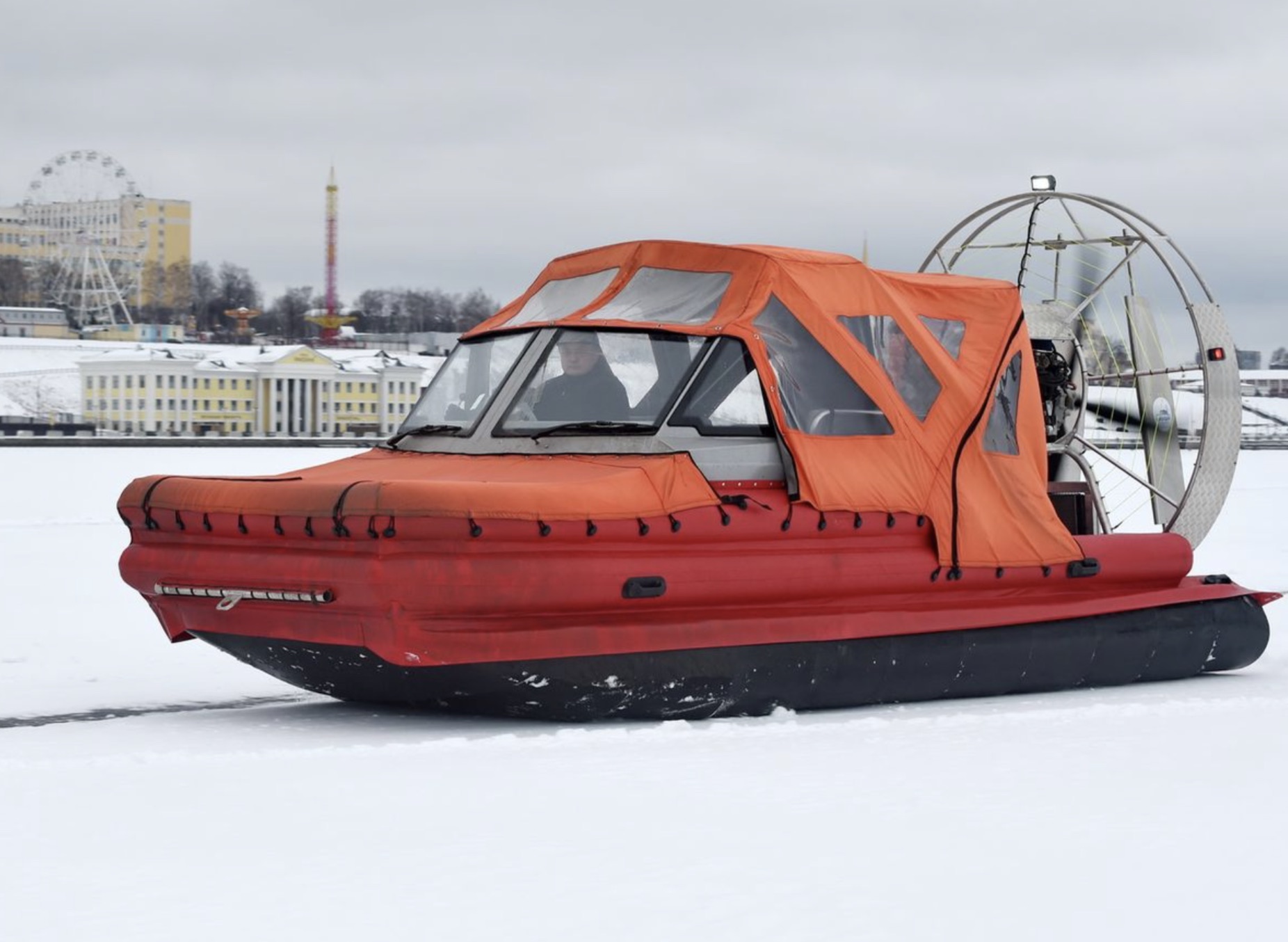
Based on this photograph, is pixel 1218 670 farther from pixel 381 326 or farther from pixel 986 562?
pixel 381 326

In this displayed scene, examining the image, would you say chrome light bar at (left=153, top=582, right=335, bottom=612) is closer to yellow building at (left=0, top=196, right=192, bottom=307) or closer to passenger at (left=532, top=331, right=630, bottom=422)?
passenger at (left=532, top=331, right=630, bottom=422)

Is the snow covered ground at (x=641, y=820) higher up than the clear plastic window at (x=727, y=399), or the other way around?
the clear plastic window at (x=727, y=399)

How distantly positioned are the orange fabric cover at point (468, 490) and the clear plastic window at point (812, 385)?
0.72m

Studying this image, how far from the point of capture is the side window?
8.10m

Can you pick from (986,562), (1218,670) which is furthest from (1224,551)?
(986,562)

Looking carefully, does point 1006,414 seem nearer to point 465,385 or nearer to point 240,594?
point 465,385

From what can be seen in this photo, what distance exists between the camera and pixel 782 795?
217 inches

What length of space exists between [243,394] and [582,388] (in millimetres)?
100079

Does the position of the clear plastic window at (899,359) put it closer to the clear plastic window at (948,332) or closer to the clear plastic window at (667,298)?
the clear plastic window at (948,332)

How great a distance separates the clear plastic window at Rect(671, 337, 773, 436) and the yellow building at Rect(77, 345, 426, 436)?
94.3m

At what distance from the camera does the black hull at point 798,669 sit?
666 centimetres

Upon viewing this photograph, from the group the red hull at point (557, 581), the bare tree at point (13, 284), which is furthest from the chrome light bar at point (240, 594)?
the bare tree at point (13, 284)

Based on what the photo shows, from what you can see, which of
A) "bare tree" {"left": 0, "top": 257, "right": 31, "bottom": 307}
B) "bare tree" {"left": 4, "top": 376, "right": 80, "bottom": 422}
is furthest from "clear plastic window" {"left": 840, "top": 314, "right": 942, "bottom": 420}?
"bare tree" {"left": 0, "top": 257, "right": 31, "bottom": 307}

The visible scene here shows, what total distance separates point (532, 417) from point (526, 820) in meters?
2.74
